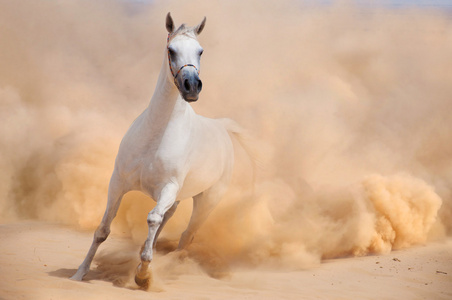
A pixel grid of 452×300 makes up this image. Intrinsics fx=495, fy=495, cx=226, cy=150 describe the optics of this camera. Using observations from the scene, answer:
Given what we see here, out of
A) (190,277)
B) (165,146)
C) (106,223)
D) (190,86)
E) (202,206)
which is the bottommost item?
(190,277)

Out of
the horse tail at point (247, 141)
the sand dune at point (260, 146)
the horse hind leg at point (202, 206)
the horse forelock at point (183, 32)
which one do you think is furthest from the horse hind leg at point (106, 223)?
the horse tail at point (247, 141)

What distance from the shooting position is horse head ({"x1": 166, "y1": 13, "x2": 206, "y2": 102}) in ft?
12.1

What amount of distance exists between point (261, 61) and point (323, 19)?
207 cm

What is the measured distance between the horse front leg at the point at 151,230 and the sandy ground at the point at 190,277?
10cm

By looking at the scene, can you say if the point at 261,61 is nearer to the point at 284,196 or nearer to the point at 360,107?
the point at 360,107

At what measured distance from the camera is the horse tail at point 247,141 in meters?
6.02

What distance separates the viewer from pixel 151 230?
3.96 metres

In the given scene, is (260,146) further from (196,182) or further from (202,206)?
(196,182)

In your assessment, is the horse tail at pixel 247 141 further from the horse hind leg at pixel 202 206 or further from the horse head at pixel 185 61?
the horse head at pixel 185 61

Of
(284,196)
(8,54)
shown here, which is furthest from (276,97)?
(8,54)

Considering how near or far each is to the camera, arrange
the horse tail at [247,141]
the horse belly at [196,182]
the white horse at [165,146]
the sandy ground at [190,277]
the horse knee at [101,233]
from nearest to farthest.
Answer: the sandy ground at [190,277]
the white horse at [165,146]
the horse knee at [101,233]
the horse belly at [196,182]
the horse tail at [247,141]

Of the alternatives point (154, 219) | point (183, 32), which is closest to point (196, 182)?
point (154, 219)

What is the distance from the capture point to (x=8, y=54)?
933 centimetres

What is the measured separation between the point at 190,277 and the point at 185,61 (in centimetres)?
208
